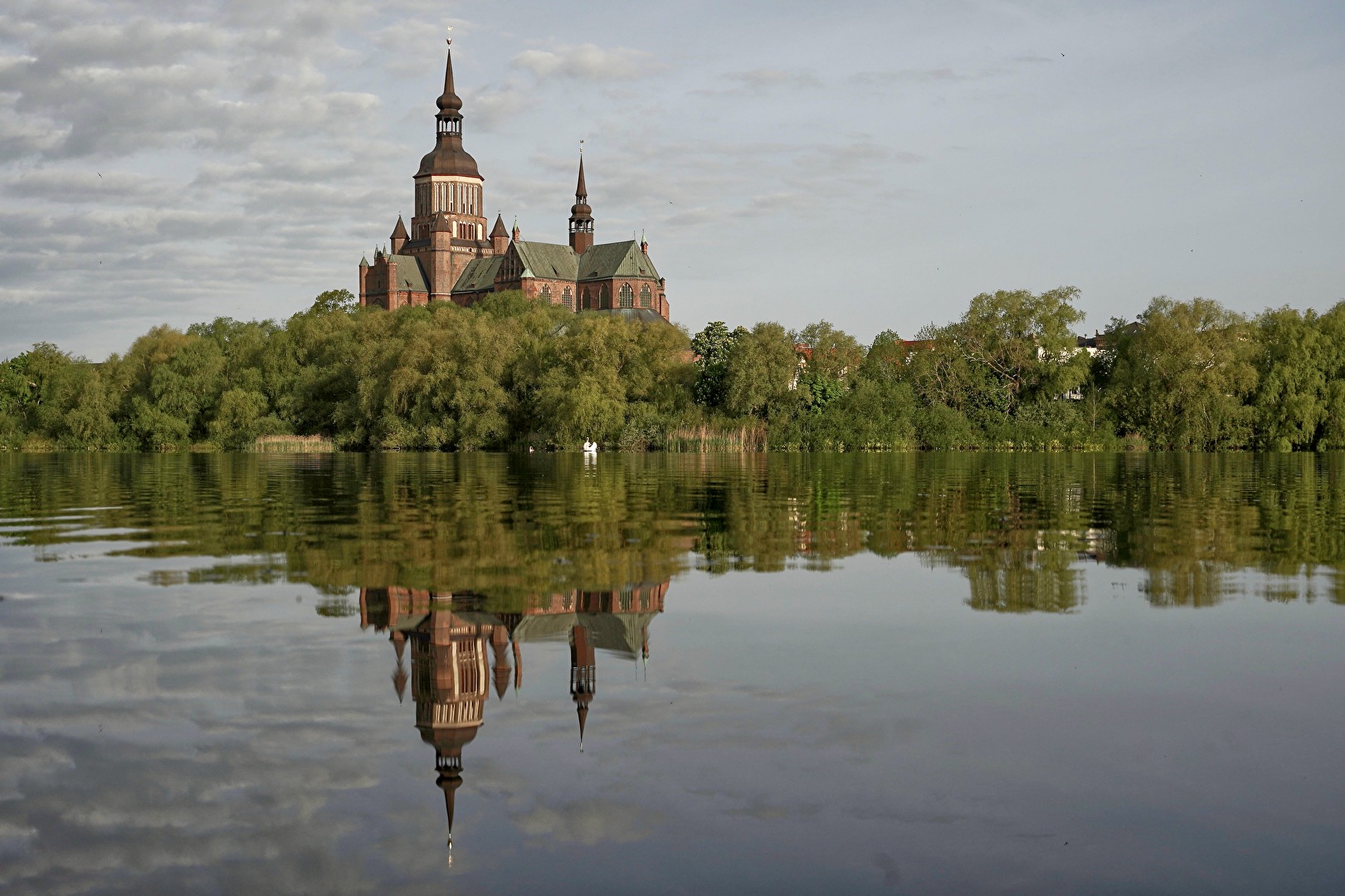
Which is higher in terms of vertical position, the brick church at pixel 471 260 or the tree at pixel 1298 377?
the brick church at pixel 471 260

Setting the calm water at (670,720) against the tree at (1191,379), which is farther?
the tree at (1191,379)

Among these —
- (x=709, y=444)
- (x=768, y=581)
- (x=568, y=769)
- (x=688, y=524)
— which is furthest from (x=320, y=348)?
(x=568, y=769)

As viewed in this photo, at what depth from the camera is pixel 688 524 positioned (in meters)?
19.8

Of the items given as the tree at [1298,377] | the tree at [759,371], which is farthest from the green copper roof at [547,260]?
the tree at [1298,377]

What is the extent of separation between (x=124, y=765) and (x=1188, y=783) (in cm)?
502

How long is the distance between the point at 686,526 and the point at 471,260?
5971 inches

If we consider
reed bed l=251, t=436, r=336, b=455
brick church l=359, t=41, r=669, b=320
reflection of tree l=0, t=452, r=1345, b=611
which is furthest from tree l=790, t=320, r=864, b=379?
brick church l=359, t=41, r=669, b=320

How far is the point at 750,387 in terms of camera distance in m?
80.6

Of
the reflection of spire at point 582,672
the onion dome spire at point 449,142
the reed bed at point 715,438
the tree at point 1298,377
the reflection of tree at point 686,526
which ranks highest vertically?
the onion dome spire at point 449,142

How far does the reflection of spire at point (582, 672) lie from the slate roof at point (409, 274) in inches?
6204

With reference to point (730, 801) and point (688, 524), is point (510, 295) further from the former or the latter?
point (730, 801)

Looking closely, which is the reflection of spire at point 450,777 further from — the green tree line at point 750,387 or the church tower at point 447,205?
the church tower at point 447,205

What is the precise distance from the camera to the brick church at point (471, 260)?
512ft

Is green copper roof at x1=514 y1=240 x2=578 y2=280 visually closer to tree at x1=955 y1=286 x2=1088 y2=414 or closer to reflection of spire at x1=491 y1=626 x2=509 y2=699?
tree at x1=955 y1=286 x2=1088 y2=414
